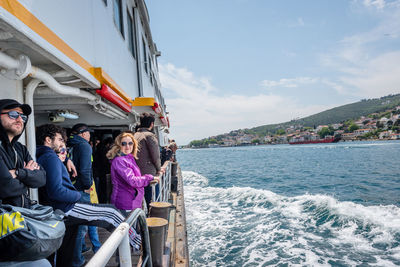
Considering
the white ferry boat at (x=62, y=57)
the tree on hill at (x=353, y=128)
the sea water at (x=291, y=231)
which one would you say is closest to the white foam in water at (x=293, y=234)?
the sea water at (x=291, y=231)

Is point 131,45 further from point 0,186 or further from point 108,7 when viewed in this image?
point 0,186

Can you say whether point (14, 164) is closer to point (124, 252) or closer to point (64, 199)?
point (64, 199)

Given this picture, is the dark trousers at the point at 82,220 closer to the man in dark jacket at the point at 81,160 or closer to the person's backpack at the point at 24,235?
the man in dark jacket at the point at 81,160

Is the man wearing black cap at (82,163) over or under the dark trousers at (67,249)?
over

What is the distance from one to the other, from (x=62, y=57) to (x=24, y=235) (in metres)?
A: 1.60

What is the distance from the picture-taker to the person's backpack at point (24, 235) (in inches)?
44.5

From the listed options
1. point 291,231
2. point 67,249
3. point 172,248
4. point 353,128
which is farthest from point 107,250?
point 353,128

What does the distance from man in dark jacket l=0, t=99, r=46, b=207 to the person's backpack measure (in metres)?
0.31

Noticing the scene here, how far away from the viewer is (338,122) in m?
160

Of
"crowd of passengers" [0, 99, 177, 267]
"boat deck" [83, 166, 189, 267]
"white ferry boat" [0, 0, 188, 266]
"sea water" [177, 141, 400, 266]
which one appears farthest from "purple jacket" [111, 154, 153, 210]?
"sea water" [177, 141, 400, 266]

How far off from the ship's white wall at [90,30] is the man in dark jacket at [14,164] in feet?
2.91

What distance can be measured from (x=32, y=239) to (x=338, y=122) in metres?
185

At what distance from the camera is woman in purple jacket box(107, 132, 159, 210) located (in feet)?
9.46

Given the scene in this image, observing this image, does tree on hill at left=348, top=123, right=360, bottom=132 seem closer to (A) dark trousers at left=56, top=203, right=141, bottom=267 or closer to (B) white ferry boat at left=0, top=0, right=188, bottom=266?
(B) white ferry boat at left=0, top=0, right=188, bottom=266
